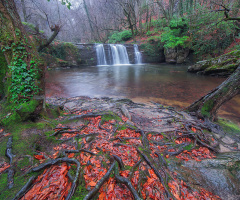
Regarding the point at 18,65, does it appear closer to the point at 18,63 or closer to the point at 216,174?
the point at 18,63

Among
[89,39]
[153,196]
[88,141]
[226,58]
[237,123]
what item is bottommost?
[237,123]

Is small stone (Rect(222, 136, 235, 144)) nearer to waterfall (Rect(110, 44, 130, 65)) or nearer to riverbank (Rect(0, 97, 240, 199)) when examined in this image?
riverbank (Rect(0, 97, 240, 199))

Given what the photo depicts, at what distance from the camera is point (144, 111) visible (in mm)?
4746

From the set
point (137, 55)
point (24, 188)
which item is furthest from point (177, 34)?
point (24, 188)

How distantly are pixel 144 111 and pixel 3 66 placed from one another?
4453 millimetres

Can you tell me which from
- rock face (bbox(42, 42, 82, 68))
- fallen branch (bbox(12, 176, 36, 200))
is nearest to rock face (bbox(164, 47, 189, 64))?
rock face (bbox(42, 42, 82, 68))

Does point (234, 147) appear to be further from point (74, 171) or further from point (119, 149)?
point (74, 171)

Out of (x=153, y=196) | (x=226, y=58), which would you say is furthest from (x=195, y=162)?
(x=226, y=58)

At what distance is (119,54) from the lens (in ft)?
75.5

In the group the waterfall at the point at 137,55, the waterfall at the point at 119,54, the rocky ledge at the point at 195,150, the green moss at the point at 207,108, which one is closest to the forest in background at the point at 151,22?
the waterfall at the point at 137,55

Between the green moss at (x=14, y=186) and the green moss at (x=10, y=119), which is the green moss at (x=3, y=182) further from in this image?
the green moss at (x=10, y=119)

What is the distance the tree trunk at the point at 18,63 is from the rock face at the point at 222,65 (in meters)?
13.6

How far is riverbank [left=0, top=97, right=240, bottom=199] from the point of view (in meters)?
1.66

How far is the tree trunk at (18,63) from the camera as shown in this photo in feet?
8.12
